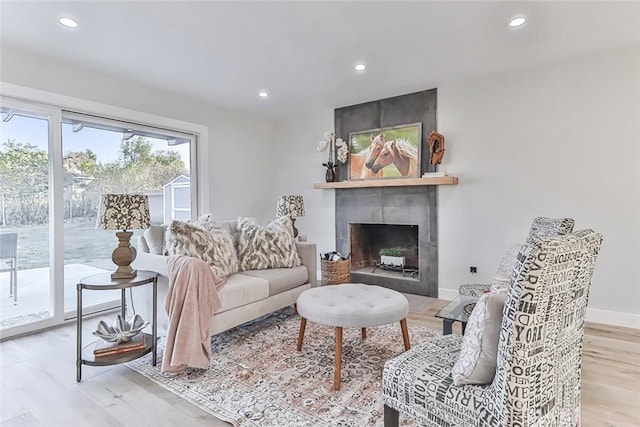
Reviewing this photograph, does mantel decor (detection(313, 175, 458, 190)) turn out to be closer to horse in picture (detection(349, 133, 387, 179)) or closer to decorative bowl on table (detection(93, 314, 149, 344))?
horse in picture (detection(349, 133, 387, 179))

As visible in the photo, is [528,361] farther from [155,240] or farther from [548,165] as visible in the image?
[548,165]

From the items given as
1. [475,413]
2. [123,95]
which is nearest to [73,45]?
[123,95]

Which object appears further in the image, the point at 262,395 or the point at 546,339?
the point at 262,395

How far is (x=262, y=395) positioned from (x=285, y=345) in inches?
26.8

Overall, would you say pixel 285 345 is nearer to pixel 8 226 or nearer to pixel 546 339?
pixel 546 339

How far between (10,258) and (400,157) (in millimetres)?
4042

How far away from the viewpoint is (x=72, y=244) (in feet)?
10.5

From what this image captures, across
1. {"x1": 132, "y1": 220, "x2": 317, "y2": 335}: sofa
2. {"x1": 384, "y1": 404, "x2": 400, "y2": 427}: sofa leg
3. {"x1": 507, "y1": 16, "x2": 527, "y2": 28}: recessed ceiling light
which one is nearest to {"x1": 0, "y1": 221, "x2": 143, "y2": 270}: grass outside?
{"x1": 132, "y1": 220, "x2": 317, "y2": 335}: sofa

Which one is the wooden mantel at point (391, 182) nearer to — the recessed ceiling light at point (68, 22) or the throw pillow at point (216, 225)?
the throw pillow at point (216, 225)

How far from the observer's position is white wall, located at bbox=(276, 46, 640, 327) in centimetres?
296

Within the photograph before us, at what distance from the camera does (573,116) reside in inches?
124

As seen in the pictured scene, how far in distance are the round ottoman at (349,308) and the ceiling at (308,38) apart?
199cm

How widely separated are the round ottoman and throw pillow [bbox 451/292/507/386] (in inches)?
34.8

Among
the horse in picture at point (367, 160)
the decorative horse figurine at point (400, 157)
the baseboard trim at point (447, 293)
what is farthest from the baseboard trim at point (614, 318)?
the horse in picture at point (367, 160)
